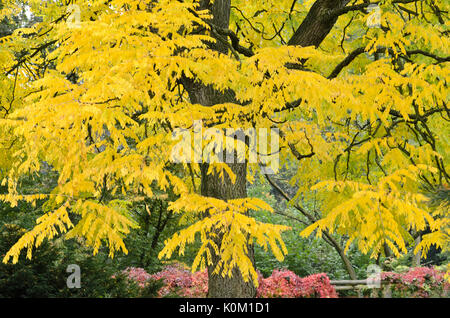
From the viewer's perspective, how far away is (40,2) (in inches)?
247

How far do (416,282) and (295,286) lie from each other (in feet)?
8.40

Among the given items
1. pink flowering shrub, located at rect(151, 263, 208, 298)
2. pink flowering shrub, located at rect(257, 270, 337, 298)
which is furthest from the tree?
pink flowering shrub, located at rect(151, 263, 208, 298)

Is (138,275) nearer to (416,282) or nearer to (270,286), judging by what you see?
(270,286)

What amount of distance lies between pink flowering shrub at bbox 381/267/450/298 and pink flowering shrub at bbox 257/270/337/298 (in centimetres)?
152

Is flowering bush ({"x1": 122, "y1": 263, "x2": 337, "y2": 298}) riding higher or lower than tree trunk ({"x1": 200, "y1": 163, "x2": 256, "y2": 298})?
lower

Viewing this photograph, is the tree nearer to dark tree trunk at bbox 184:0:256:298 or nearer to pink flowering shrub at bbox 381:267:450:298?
dark tree trunk at bbox 184:0:256:298

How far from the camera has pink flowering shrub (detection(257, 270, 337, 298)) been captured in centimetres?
691

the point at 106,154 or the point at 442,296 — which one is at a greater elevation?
the point at 106,154

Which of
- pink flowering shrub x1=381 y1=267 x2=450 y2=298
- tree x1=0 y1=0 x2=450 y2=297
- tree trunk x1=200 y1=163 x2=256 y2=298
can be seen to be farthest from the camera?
pink flowering shrub x1=381 y1=267 x2=450 y2=298

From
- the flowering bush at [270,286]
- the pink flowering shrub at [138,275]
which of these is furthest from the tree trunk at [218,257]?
the pink flowering shrub at [138,275]

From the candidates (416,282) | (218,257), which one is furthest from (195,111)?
(416,282)
